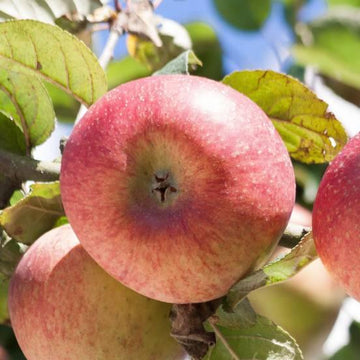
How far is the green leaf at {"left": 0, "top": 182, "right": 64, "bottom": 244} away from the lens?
50.1 inches

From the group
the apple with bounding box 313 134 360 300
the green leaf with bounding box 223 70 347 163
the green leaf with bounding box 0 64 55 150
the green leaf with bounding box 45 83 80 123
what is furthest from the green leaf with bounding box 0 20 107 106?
the green leaf with bounding box 45 83 80 123

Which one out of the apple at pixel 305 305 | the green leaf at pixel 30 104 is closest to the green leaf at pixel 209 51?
the apple at pixel 305 305

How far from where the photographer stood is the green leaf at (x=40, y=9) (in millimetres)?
1409

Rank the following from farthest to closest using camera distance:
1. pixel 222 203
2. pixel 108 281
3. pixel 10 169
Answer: pixel 10 169
pixel 108 281
pixel 222 203

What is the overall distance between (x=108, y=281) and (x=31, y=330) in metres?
0.15

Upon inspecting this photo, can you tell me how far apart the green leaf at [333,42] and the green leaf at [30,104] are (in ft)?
1.57

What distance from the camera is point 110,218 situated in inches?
40.0

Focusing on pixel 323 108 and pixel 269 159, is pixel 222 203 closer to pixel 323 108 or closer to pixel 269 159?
pixel 269 159

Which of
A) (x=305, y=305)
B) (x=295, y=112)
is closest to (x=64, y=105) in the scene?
(x=305, y=305)

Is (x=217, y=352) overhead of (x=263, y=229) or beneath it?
beneath

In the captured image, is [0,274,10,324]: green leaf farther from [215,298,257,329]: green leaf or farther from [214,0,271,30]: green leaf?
[214,0,271,30]: green leaf

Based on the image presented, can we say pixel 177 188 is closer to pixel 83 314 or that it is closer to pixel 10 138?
pixel 83 314

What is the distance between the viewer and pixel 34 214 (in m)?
1.33

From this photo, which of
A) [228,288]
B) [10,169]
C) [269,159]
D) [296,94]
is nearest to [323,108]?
[296,94]
